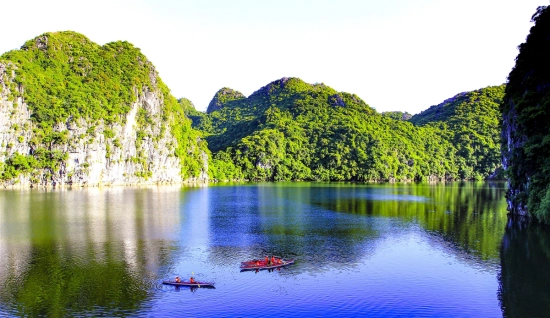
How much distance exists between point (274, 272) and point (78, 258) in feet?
41.2

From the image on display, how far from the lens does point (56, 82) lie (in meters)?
115

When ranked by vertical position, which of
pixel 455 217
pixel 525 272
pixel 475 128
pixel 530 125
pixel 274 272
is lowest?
pixel 525 272

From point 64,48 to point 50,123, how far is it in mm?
34105

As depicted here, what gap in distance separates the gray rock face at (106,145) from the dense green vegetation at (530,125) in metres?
90.4

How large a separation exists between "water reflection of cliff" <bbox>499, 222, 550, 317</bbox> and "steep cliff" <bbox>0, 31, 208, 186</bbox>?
92.9 m

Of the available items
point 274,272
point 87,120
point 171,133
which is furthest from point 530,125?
point 171,133

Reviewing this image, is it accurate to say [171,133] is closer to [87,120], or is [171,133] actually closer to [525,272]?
[87,120]

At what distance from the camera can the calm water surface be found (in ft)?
68.1

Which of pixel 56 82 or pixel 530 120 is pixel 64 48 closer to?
pixel 56 82

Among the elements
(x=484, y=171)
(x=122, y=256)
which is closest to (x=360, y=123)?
(x=484, y=171)

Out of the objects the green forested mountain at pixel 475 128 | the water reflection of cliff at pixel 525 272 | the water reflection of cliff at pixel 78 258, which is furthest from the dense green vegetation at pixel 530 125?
the green forested mountain at pixel 475 128

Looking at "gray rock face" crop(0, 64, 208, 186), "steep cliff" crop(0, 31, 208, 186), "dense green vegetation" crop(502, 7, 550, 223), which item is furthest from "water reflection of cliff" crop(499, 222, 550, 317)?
"gray rock face" crop(0, 64, 208, 186)

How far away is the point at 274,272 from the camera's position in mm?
26219

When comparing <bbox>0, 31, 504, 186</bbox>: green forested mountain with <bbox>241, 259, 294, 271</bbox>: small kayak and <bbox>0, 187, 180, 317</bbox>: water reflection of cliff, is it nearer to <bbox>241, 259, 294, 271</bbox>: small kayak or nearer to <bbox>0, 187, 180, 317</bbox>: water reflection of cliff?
<bbox>0, 187, 180, 317</bbox>: water reflection of cliff
